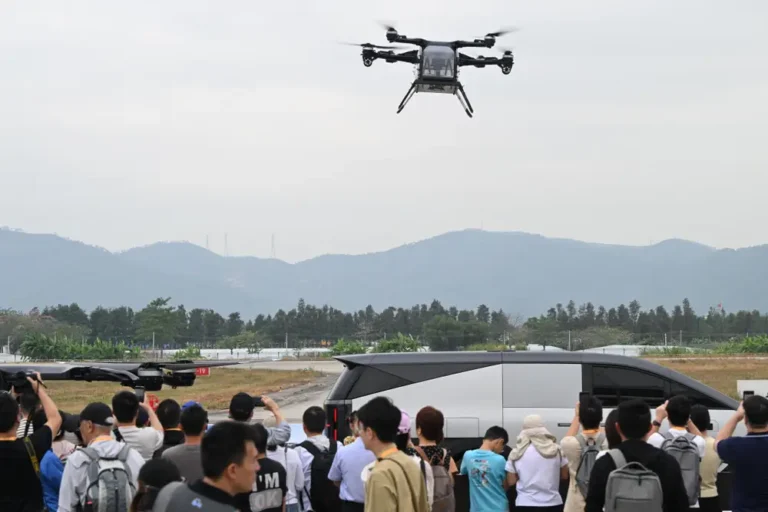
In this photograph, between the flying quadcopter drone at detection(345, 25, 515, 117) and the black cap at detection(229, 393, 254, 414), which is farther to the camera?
the flying quadcopter drone at detection(345, 25, 515, 117)

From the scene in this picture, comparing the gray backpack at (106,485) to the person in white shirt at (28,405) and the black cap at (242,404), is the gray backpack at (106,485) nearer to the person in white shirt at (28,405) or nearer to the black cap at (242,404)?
the black cap at (242,404)

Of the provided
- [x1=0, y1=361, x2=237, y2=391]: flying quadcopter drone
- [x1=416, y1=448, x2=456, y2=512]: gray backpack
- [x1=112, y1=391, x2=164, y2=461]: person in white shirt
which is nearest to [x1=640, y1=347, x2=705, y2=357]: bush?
[x1=0, y1=361, x2=237, y2=391]: flying quadcopter drone

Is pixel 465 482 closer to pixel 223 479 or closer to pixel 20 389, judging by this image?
pixel 20 389

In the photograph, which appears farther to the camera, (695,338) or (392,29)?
(695,338)

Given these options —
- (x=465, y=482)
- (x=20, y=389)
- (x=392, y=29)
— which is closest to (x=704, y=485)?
(x=465, y=482)

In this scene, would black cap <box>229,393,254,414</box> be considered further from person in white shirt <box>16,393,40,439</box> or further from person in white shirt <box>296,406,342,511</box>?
person in white shirt <box>16,393,40,439</box>

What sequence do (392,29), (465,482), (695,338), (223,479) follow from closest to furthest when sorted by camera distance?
(223,479)
(465,482)
(392,29)
(695,338)
